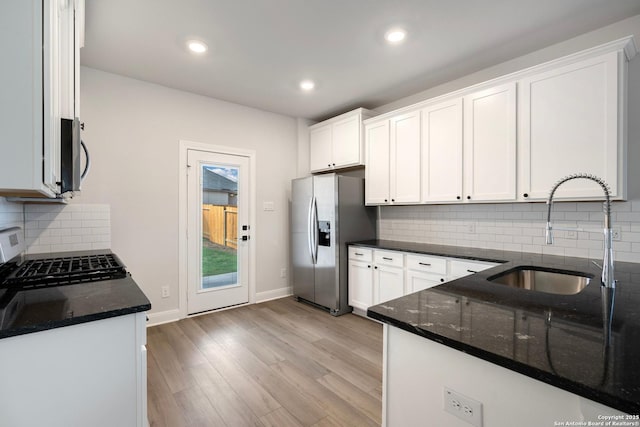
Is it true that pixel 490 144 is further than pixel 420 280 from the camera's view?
No

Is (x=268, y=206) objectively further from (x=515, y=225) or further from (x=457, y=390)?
(x=457, y=390)

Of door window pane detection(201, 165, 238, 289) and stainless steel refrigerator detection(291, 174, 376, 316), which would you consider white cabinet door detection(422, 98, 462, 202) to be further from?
door window pane detection(201, 165, 238, 289)

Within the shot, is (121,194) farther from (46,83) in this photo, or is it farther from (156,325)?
(46,83)

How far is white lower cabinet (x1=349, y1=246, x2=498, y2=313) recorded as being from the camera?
2747 millimetres

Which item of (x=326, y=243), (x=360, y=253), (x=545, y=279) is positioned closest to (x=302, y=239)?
(x=326, y=243)

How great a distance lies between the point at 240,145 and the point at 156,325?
2.36 meters

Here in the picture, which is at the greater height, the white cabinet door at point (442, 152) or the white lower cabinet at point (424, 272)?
the white cabinet door at point (442, 152)

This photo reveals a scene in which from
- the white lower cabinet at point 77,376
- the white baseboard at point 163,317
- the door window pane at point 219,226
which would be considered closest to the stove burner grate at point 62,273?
the white lower cabinet at point 77,376

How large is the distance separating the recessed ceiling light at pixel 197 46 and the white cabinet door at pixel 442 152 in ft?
7.26

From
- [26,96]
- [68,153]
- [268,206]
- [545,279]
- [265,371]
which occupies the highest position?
[26,96]

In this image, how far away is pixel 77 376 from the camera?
110 cm

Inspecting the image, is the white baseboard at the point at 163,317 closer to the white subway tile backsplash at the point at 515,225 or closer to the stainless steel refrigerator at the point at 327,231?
the stainless steel refrigerator at the point at 327,231

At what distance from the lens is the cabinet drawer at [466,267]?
2557 millimetres

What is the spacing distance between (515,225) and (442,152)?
3.20ft
